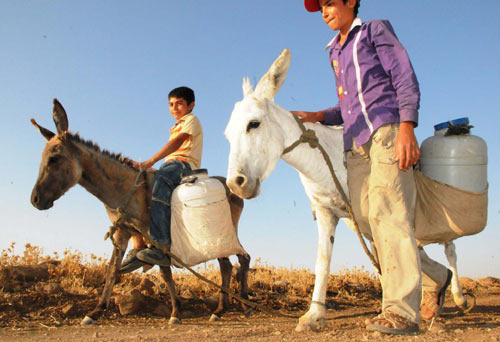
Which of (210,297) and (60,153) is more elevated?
(60,153)

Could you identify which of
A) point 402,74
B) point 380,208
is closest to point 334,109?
point 402,74

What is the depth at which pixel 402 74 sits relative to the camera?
10.8 feet

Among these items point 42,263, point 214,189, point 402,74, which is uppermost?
point 402,74

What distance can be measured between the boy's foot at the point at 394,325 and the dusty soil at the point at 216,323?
0.05 meters

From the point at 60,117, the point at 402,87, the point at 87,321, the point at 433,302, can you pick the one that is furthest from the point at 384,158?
the point at 60,117

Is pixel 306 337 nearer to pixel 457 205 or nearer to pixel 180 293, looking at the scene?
pixel 457 205

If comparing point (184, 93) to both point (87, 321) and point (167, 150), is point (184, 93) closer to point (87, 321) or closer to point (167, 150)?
point (167, 150)

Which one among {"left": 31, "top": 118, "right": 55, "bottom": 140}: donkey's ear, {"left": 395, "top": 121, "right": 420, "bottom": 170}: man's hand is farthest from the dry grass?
{"left": 395, "top": 121, "right": 420, "bottom": 170}: man's hand

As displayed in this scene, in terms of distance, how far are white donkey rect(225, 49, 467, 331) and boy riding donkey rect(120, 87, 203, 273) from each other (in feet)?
6.17

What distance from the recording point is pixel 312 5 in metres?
4.05

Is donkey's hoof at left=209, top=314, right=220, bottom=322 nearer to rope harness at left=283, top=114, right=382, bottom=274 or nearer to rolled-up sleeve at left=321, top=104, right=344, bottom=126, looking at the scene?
rope harness at left=283, top=114, right=382, bottom=274

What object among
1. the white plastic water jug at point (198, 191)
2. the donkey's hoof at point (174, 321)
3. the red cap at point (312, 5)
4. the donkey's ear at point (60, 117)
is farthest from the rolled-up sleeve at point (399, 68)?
the donkey's ear at point (60, 117)

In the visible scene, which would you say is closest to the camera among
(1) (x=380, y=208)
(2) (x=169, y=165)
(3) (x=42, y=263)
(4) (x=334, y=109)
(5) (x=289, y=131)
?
(1) (x=380, y=208)

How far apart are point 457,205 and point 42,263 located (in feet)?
22.4
